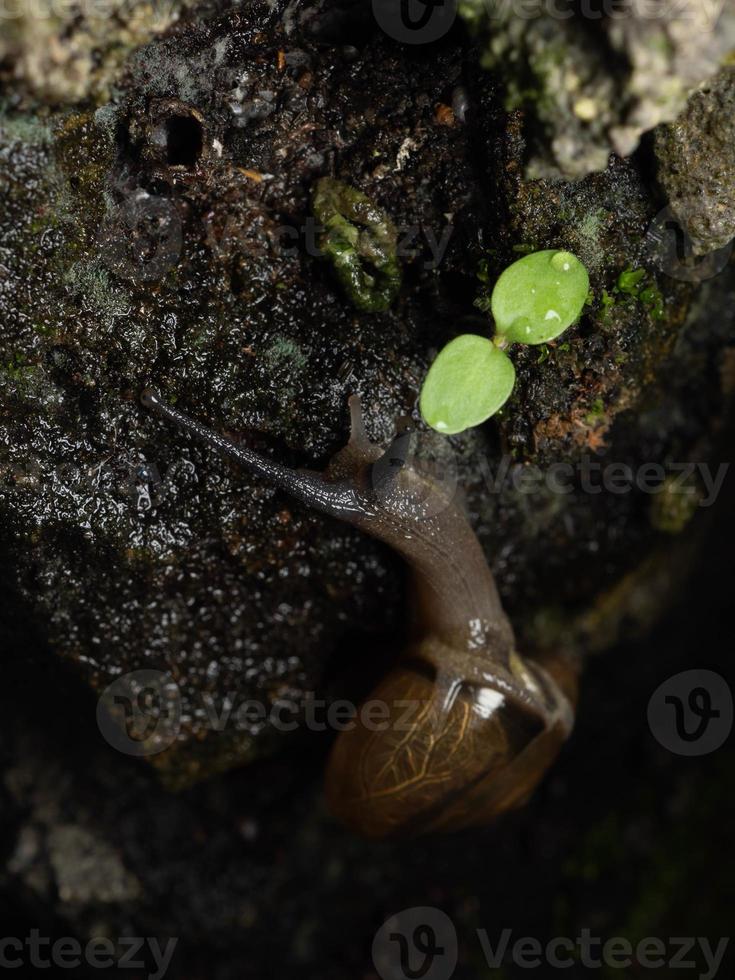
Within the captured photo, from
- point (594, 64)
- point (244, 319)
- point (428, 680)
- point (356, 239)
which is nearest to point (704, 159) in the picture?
point (594, 64)

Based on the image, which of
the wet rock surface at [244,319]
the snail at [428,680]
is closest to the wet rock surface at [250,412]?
the wet rock surface at [244,319]

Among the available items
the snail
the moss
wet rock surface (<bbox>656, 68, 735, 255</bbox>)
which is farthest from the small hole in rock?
wet rock surface (<bbox>656, 68, 735, 255</bbox>)

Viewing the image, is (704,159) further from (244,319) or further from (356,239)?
(244,319)

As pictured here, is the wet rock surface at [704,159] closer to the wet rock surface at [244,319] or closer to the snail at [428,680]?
the wet rock surface at [244,319]

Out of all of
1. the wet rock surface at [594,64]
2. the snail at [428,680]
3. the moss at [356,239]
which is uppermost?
the wet rock surface at [594,64]

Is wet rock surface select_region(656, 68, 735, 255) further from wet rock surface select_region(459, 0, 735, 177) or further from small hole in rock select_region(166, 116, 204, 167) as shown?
small hole in rock select_region(166, 116, 204, 167)
